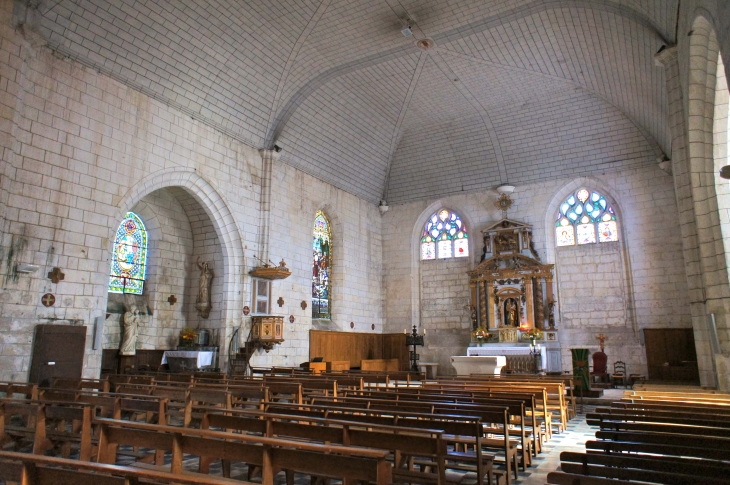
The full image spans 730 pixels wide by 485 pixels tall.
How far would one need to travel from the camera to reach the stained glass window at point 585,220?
54.8 ft

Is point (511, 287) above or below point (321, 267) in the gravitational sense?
below

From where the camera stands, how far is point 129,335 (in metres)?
11.9

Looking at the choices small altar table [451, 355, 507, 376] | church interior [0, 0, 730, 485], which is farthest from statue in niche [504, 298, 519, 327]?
small altar table [451, 355, 507, 376]

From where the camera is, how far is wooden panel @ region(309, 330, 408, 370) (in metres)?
16.0

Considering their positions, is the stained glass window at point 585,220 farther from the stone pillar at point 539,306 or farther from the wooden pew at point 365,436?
the wooden pew at point 365,436

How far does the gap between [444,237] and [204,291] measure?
9.51m

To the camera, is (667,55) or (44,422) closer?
(44,422)

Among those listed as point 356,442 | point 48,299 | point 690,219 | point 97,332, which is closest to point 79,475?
point 356,442

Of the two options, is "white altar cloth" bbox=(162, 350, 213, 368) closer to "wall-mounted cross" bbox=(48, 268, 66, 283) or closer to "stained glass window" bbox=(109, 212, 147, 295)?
"stained glass window" bbox=(109, 212, 147, 295)

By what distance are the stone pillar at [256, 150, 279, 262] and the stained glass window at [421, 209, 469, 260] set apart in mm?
7179

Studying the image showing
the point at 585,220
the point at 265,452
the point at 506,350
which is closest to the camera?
the point at 265,452

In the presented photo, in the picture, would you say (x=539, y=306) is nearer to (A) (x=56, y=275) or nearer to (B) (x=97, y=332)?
(B) (x=97, y=332)

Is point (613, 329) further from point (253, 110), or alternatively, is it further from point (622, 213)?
point (253, 110)

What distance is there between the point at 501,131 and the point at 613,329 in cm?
744
